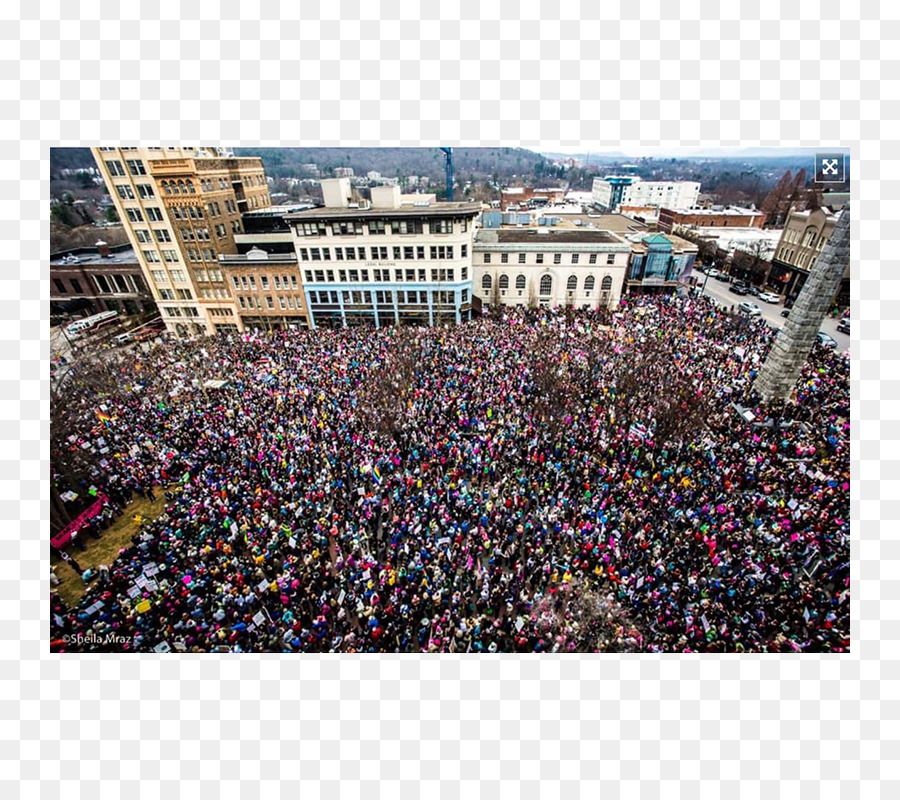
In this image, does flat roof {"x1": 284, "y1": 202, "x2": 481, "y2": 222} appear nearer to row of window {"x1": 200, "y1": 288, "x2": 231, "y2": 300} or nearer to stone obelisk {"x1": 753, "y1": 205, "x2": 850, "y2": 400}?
row of window {"x1": 200, "y1": 288, "x2": 231, "y2": 300}

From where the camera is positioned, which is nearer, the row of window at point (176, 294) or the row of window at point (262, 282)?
the row of window at point (262, 282)

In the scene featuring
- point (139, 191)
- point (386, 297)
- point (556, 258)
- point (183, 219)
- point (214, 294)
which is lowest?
point (386, 297)

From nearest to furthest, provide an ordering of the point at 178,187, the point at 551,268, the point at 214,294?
the point at 178,187 < the point at 214,294 < the point at 551,268

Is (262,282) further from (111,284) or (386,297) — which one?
(111,284)

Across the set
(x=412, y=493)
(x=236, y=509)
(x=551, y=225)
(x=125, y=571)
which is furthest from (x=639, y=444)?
(x=551, y=225)

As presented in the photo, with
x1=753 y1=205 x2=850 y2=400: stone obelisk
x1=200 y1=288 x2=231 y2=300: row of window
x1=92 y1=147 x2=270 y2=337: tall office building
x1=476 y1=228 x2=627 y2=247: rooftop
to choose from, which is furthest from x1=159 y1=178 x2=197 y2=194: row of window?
x1=753 y1=205 x2=850 y2=400: stone obelisk

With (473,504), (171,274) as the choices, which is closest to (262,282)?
(171,274)

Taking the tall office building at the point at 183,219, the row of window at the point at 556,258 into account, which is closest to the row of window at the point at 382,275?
the row of window at the point at 556,258

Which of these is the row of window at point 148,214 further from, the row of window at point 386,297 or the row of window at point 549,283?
the row of window at point 549,283
